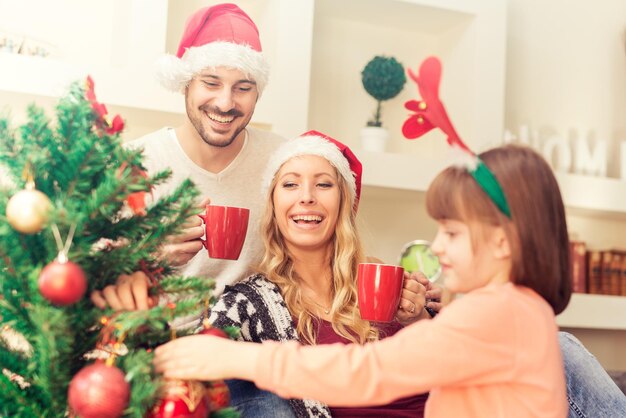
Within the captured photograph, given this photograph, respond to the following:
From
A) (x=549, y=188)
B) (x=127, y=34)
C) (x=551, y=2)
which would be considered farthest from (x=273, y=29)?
(x=549, y=188)

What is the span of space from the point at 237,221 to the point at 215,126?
0.51 m

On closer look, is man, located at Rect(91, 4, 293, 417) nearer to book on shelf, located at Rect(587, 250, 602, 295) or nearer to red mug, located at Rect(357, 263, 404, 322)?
red mug, located at Rect(357, 263, 404, 322)

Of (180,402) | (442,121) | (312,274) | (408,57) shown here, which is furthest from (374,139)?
(180,402)

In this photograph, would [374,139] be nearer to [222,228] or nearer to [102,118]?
[222,228]

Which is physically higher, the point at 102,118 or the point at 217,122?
the point at 217,122

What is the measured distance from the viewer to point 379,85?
2914mm

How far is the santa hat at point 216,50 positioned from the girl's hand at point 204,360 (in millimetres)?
1166

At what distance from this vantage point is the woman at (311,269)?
1.65 meters

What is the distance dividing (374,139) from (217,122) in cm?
101

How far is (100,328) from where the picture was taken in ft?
3.28

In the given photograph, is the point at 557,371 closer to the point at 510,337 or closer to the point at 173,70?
the point at 510,337

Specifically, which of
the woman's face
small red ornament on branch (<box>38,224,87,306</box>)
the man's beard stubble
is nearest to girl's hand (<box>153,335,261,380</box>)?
small red ornament on branch (<box>38,224,87,306</box>)

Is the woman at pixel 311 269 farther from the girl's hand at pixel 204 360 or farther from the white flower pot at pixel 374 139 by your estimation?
the white flower pot at pixel 374 139

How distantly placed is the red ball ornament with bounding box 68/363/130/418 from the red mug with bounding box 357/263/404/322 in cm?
70
